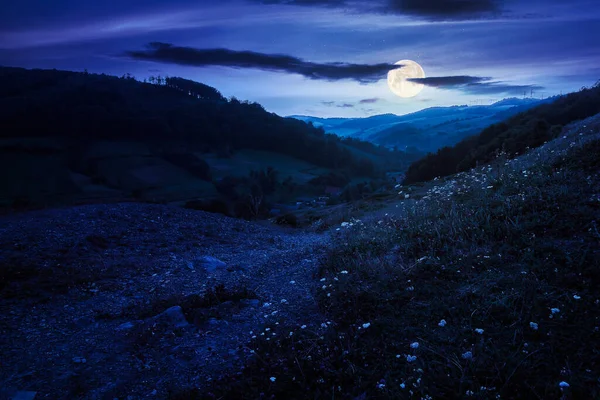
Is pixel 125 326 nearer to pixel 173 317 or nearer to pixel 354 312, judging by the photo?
pixel 173 317

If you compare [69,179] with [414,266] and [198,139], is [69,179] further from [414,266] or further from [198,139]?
[414,266]

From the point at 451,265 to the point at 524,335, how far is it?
6.30 feet

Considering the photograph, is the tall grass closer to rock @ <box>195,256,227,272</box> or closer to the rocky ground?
the rocky ground

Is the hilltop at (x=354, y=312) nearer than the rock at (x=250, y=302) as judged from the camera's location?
Yes

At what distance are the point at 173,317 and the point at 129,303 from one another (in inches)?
64.9

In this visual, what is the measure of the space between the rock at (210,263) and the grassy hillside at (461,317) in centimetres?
295

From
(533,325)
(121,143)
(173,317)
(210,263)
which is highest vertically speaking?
(121,143)

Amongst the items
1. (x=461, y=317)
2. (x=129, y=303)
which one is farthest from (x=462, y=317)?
(x=129, y=303)

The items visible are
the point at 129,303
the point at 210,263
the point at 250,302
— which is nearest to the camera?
the point at 250,302

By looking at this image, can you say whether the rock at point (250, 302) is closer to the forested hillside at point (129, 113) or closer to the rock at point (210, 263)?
the rock at point (210, 263)

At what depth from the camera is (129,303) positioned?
22.5ft

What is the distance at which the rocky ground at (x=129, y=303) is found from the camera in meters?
4.49

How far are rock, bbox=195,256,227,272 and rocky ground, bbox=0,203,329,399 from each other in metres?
0.02

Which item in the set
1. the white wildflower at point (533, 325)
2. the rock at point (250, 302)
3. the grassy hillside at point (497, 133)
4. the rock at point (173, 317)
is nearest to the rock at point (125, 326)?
the rock at point (173, 317)
